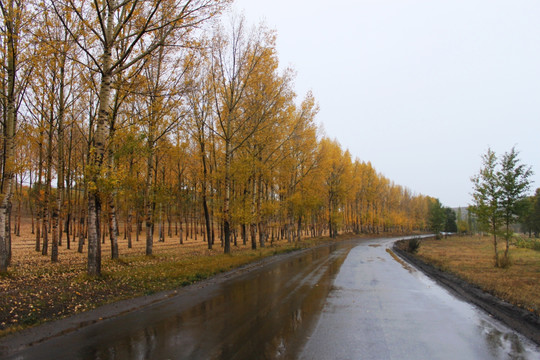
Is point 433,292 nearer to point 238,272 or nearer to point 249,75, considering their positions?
point 238,272

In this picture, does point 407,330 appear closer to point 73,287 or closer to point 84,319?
point 84,319

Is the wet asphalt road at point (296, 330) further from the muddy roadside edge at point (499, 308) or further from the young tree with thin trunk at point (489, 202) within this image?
the young tree with thin trunk at point (489, 202)

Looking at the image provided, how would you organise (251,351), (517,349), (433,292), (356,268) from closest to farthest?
(251,351), (517,349), (433,292), (356,268)

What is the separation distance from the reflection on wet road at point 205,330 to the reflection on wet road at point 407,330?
504mm

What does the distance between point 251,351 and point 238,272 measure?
30.7ft

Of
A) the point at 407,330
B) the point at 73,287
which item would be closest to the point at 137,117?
the point at 73,287

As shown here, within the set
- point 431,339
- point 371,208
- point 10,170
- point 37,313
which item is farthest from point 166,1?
point 371,208

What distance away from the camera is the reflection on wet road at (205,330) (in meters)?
4.81

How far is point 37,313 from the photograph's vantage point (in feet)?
21.9

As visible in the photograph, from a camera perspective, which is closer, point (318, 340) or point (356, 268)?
point (318, 340)

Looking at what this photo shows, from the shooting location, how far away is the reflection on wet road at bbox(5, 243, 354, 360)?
4.81m

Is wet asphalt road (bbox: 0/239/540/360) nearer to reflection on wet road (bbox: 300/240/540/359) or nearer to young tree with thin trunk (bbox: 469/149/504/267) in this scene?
reflection on wet road (bbox: 300/240/540/359)

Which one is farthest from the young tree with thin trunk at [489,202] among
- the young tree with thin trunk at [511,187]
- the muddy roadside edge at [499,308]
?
the muddy roadside edge at [499,308]

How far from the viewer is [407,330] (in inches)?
238
